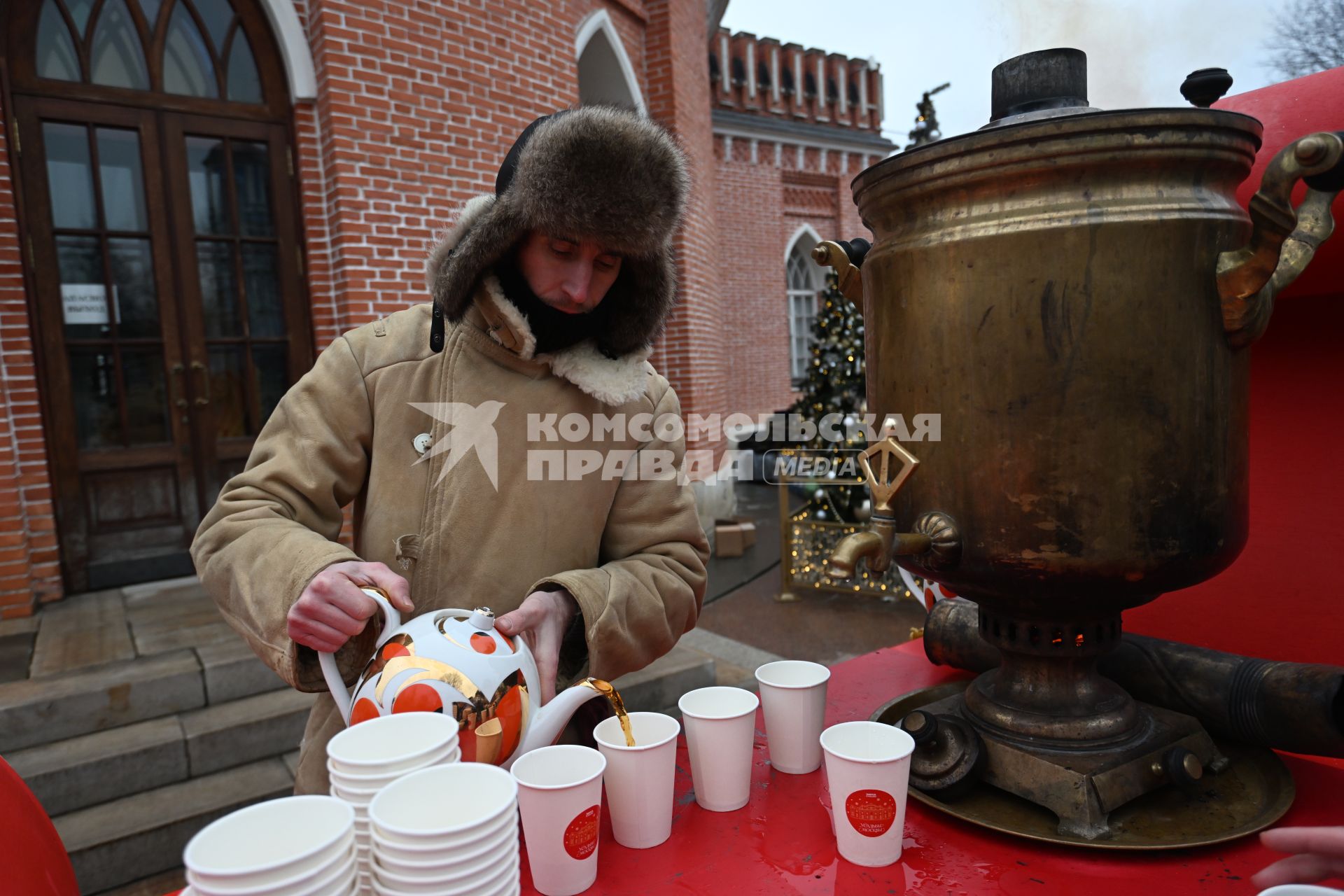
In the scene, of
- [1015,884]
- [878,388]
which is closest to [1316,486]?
[878,388]

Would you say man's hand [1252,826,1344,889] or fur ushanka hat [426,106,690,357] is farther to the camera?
fur ushanka hat [426,106,690,357]

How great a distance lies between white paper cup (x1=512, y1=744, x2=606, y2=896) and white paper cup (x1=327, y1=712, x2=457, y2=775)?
0.11 m

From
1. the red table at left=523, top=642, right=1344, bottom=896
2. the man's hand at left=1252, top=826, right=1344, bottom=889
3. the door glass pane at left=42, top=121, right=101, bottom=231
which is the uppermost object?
the door glass pane at left=42, top=121, right=101, bottom=231

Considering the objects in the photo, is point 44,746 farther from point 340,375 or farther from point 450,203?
point 450,203

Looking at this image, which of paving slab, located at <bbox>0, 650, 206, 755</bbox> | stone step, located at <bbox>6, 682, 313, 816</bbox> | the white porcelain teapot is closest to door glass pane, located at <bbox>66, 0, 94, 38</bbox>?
paving slab, located at <bbox>0, 650, 206, 755</bbox>

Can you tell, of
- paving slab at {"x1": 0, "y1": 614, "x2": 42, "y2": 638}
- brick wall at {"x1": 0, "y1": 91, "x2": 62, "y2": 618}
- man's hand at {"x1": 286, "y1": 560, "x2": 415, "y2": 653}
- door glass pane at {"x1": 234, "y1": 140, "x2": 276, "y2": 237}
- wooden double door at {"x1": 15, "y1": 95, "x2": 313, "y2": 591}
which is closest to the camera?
man's hand at {"x1": 286, "y1": 560, "x2": 415, "y2": 653}

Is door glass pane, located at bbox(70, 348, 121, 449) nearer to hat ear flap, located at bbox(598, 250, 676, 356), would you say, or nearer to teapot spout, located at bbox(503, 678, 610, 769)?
hat ear flap, located at bbox(598, 250, 676, 356)

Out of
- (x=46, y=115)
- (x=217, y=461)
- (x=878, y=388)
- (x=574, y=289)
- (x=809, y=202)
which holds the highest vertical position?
(x=809, y=202)

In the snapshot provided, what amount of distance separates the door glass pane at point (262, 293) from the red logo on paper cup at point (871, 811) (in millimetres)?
4816

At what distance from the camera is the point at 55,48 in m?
4.06

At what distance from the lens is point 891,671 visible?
1.60m

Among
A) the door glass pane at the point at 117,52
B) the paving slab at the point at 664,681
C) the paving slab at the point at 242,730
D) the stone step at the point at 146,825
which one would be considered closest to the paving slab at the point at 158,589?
the paving slab at the point at 242,730

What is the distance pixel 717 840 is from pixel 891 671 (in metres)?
0.71

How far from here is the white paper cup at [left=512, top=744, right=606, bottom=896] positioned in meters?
0.86
